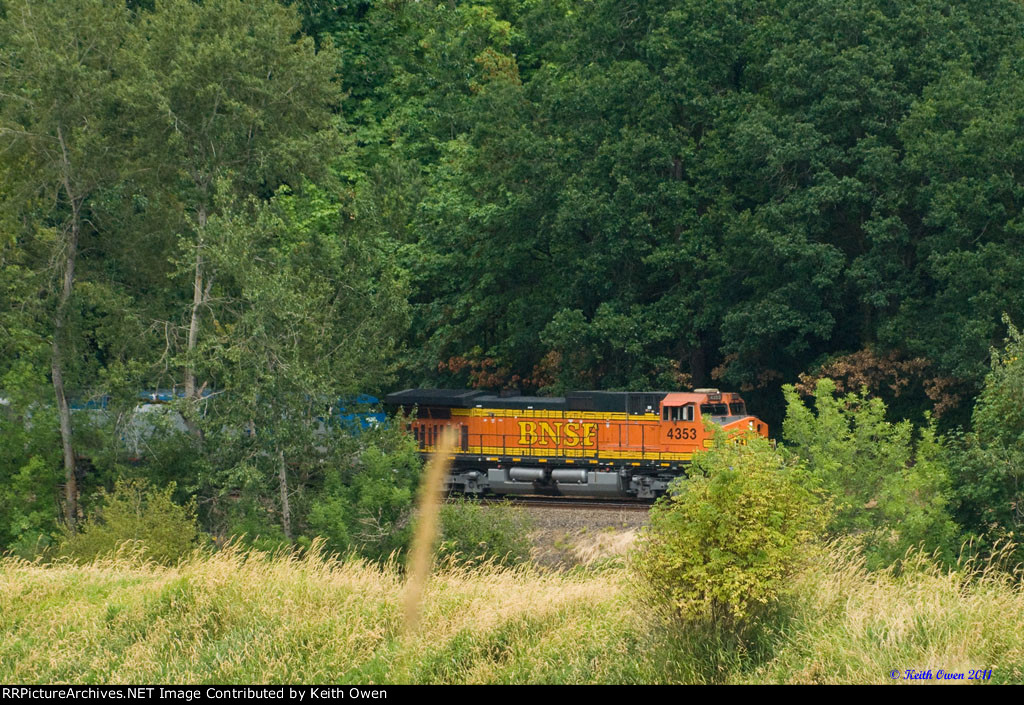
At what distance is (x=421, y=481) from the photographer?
2911 centimetres

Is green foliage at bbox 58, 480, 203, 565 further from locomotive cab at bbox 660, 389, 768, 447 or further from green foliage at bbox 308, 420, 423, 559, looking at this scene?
locomotive cab at bbox 660, 389, 768, 447

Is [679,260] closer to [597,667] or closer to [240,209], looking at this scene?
[240,209]

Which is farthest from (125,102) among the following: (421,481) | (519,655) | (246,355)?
(519,655)

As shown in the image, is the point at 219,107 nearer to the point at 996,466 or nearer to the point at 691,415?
the point at 691,415

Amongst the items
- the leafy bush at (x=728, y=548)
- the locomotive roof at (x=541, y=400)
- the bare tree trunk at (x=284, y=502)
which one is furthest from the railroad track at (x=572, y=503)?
the leafy bush at (x=728, y=548)

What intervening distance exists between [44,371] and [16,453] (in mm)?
2645

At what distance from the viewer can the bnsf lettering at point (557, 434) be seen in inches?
1305

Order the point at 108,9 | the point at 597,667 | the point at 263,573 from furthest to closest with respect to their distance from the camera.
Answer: the point at 108,9
the point at 263,573
the point at 597,667

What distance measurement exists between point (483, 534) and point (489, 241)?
57.1ft

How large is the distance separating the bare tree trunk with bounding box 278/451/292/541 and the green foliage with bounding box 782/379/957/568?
38.5 feet

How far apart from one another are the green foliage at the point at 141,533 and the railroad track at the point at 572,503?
29.7 feet

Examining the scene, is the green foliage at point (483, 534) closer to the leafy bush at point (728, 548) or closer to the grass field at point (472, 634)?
the grass field at point (472, 634)

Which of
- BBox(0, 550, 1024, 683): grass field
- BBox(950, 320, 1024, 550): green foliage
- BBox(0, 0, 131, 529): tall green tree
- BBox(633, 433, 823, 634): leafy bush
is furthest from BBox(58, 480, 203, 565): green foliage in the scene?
BBox(950, 320, 1024, 550): green foliage

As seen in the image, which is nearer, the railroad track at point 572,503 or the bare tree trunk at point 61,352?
the bare tree trunk at point 61,352
